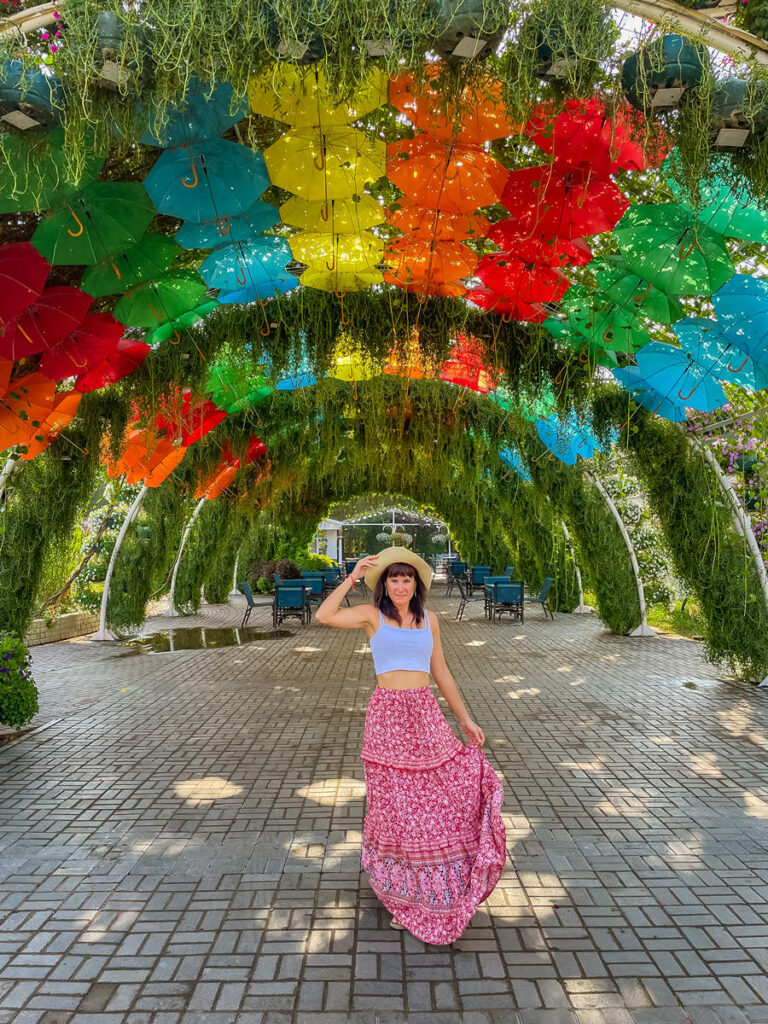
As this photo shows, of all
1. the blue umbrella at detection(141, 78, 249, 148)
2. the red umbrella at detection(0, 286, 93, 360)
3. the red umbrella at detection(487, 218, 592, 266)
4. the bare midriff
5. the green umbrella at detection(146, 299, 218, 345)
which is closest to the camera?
the blue umbrella at detection(141, 78, 249, 148)

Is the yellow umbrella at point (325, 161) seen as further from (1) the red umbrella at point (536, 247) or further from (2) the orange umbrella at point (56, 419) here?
(2) the orange umbrella at point (56, 419)

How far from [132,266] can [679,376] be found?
410cm

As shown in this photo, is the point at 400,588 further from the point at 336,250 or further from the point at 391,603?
the point at 336,250

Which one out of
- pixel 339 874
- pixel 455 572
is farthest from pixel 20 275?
pixel 455 572

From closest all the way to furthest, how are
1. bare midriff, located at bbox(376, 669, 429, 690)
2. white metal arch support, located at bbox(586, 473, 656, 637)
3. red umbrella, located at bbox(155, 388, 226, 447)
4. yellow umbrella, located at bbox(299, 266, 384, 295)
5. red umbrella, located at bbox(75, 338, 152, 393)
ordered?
bare midriff, located at bbox(376, 669, 429, 690), yellow umbrella, located at bbox(299, 266, 384, 295), red umbrella, located at bbox(75, 338, 152, 393), red umbrella, located at bbox(155, 388, 226, 447), white metal arch support, located at bbox(586, 473, 656, 637)

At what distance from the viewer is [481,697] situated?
7301 mm

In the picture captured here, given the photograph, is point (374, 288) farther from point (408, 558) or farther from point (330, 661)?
point (330, 661)

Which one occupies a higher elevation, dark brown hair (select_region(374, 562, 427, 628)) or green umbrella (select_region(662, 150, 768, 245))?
green umbrella (select_region(662, 150, 768, 245))

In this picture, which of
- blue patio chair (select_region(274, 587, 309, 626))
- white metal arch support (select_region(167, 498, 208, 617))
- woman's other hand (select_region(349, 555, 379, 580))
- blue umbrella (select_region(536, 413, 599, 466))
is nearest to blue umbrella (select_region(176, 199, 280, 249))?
woman's other hand (select_region(349, 555, 379, 580))

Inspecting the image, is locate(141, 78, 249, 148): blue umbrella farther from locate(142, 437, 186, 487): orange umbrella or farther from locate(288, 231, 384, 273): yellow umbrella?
locate(142, 437, 186, 487): orange umbrella

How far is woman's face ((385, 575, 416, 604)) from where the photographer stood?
2.93m

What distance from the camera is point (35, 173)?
9.92ft

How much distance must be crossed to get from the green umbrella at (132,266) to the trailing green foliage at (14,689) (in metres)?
3.31

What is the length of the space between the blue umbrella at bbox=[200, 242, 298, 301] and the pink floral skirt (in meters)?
2.93
